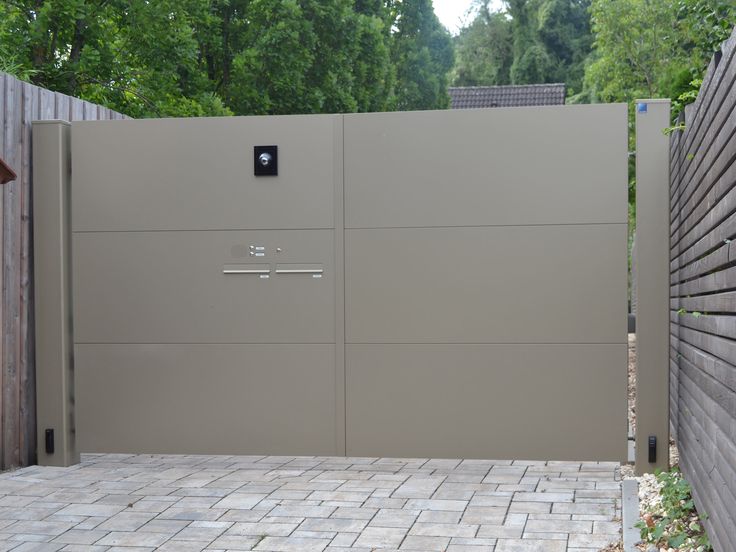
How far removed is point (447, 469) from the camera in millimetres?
5938

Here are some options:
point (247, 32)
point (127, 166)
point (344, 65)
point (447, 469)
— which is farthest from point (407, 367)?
point (344, 65)

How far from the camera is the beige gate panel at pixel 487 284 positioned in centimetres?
583

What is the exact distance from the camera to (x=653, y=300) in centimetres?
566

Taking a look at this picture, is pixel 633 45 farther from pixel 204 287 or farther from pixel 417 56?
pixel 417 56

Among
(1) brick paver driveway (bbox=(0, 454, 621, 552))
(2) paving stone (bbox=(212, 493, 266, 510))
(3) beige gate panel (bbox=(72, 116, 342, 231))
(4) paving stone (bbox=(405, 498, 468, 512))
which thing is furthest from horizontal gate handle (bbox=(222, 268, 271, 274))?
(4) paving stone (bbox=(405, 498, 468, 512))

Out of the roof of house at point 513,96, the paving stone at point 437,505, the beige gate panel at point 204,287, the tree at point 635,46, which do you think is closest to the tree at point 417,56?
the roof of house at point 513,96

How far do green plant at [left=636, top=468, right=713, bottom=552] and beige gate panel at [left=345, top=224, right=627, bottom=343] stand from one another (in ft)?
3.87

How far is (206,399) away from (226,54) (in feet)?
45.4

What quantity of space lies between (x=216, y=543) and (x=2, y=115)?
3.05 meters

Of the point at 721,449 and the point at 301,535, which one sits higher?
the point at 721,449

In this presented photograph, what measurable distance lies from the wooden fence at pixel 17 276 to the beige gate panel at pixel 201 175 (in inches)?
12.0

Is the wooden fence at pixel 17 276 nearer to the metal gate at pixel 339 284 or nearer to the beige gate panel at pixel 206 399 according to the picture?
the metal gate at pixel 339 284

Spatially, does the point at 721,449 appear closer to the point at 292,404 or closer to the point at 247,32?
the point at 292,404

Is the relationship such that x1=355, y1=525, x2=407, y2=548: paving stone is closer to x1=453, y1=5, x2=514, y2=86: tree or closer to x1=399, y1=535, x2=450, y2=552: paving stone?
x1=399, y1=535, x2=450, y2=552: paving stone
